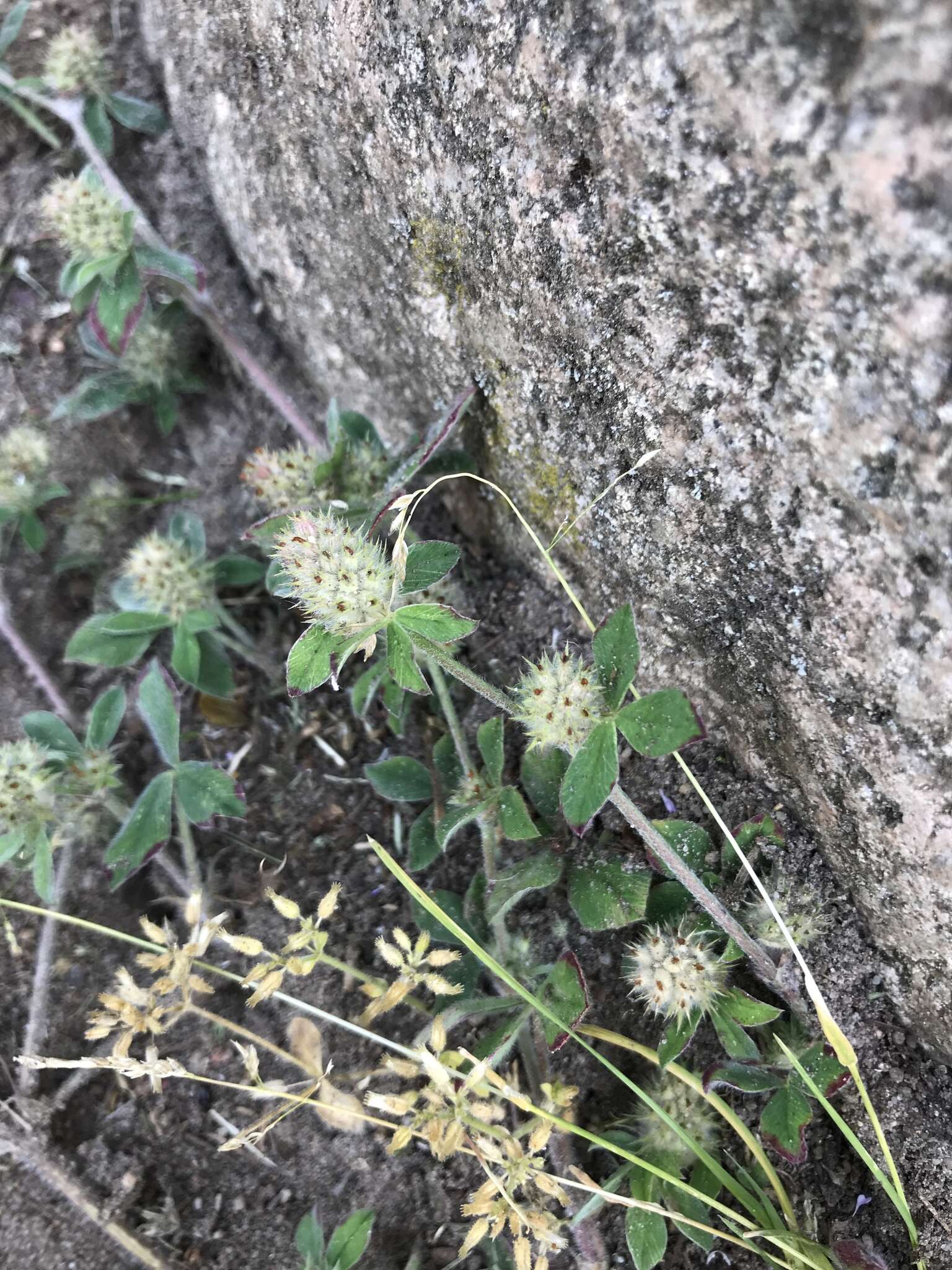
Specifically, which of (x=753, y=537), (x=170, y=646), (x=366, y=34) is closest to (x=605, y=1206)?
(x=753, y=537)

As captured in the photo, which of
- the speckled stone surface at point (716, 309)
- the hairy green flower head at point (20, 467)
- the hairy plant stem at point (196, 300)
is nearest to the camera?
the speckled stone surface at point (716, 309)

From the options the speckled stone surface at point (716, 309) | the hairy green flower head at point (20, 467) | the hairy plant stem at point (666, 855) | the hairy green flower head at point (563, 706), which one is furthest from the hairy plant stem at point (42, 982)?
the speckled stone surface at point (716, 309)

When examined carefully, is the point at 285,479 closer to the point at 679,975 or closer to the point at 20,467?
the point at 20,467

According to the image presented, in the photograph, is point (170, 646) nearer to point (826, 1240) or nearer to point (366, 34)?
point (366, 34)

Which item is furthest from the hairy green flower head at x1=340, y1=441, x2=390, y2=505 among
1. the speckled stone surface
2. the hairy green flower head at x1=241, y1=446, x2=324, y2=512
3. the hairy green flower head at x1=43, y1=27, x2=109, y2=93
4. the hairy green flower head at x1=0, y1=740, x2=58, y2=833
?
the hairy green flower head at x1=43, y1=27, x2=109, y2=93

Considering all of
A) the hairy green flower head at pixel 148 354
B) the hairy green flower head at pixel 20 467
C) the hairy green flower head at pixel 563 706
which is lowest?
the hairy green flower head at pixel 563 706

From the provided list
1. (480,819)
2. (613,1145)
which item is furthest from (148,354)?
(613,1145)

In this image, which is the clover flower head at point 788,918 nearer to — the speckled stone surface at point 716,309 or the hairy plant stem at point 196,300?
the speckled stone surface at point 716,309
